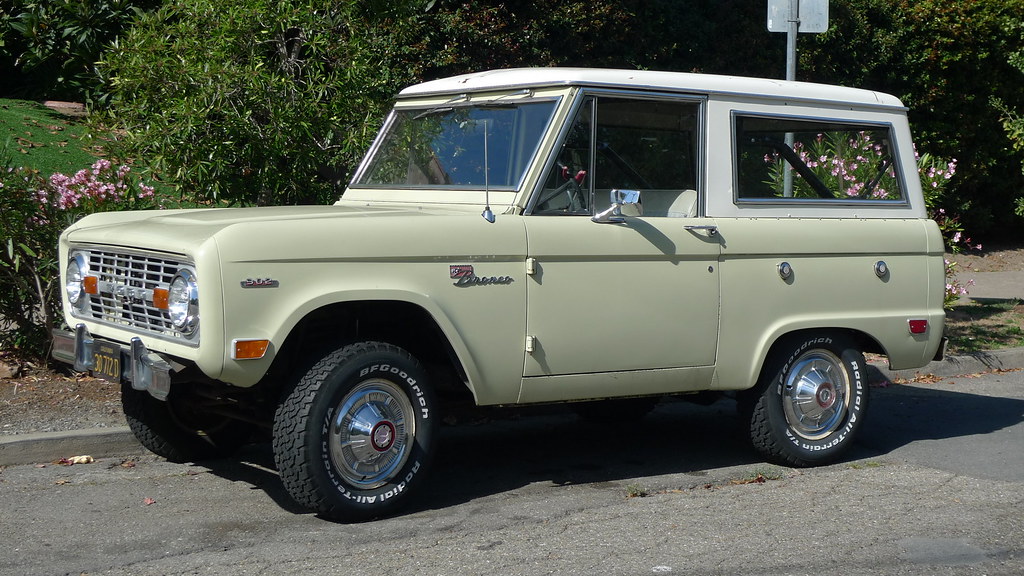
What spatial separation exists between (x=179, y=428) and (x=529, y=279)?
2.19 meters

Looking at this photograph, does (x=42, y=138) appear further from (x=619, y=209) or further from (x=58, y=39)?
(x=619, y=209)

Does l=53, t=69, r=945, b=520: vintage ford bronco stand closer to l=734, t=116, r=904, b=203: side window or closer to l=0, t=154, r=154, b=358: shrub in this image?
l=734, t=116, r=904, b=203: side window

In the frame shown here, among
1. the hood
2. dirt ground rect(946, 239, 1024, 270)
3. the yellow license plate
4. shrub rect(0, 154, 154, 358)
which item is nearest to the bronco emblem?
the hood

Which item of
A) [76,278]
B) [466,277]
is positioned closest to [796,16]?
[466,277]

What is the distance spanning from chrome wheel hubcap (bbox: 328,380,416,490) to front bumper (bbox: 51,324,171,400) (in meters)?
0.76

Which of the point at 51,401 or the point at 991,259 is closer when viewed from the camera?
the point at 51,401

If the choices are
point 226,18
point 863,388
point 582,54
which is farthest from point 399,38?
point 863,388

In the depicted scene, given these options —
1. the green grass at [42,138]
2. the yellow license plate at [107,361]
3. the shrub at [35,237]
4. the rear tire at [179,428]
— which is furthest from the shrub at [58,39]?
the yellow license plate at [107,361]

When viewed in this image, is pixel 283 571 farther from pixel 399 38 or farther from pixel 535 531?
pixel 399 38

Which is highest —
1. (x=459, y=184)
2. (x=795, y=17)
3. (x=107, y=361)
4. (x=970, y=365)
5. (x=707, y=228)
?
(x=795, y=17)

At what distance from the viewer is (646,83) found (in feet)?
19.7

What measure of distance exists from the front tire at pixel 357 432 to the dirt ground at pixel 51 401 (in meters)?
2.13

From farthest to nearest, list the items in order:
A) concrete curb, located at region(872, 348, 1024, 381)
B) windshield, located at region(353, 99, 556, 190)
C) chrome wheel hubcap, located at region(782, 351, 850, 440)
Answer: concrete curb, located at region(872, 348, 1024, 381) → chrome wheel hubcap, located at region(782, 351, 850, 440) → windshield, located at region(353, 99, 556, 190)

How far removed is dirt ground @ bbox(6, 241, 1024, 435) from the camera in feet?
22.1
